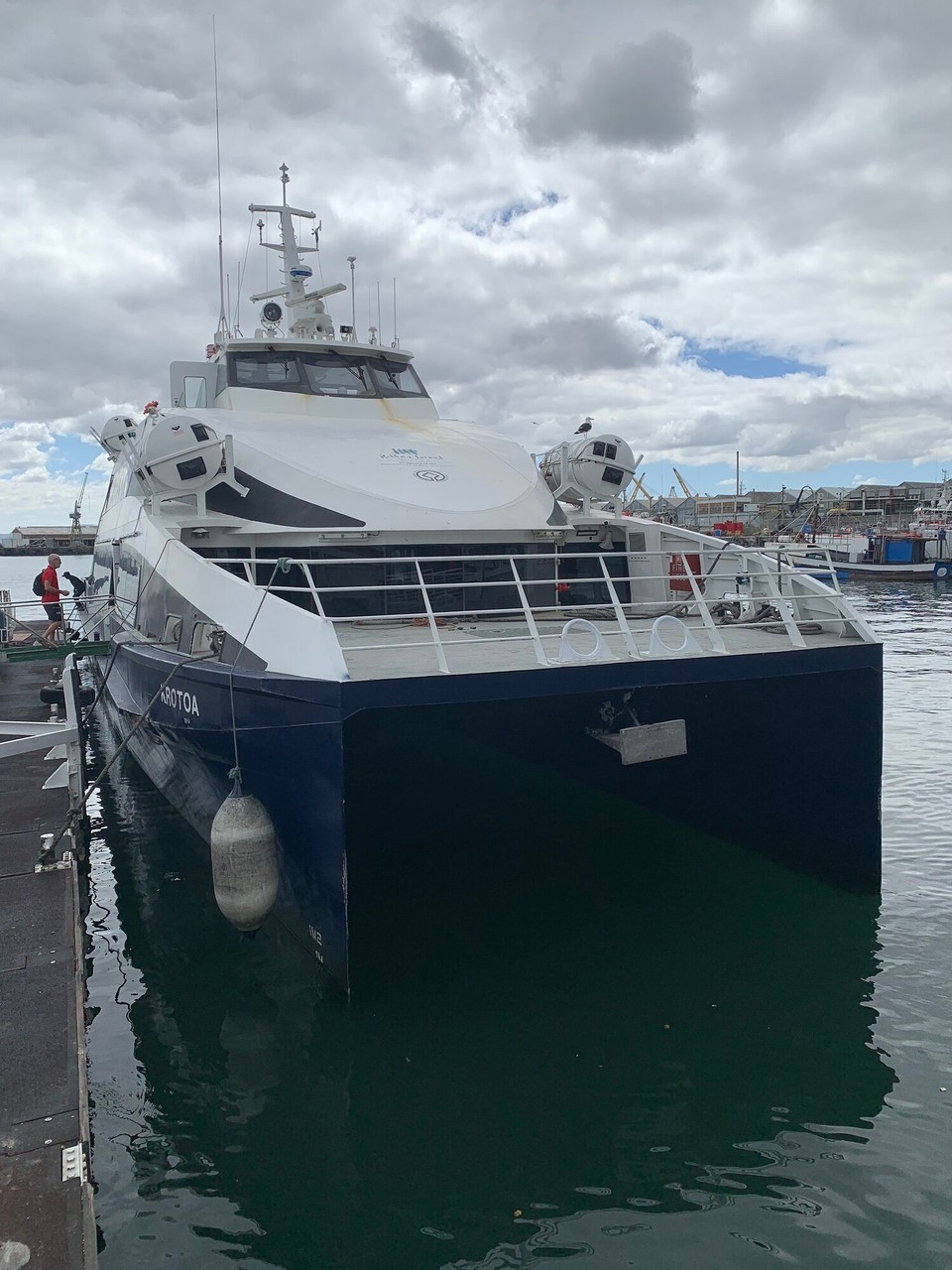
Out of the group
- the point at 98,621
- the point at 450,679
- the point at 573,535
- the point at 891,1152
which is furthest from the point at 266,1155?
the point at 98,621

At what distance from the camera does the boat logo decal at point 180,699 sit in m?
7.50

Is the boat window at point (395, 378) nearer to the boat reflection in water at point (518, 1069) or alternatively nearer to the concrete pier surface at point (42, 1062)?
the concrete pier surface at point (42, 1062)

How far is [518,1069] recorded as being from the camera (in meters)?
6.01

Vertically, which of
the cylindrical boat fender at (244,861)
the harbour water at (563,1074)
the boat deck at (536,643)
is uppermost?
the boat deck at (536,643)

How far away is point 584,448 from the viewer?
10.9 m

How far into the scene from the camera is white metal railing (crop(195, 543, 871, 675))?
293 inches

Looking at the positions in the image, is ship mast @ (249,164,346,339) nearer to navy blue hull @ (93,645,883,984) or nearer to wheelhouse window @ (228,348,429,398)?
wheelhouse window @ (228,348,429,398)

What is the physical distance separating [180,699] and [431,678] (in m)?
2.88

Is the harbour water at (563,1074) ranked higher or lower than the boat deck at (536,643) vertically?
lower

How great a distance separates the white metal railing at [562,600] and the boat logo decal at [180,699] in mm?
1133

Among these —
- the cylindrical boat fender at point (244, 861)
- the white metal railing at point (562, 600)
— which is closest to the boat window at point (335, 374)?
the white metal railing at point (562, 600)

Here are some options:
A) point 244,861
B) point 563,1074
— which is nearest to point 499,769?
point 244,861

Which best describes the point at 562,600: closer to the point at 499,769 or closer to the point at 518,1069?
the point at 499,769

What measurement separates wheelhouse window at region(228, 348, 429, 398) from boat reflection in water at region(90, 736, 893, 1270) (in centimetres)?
639
